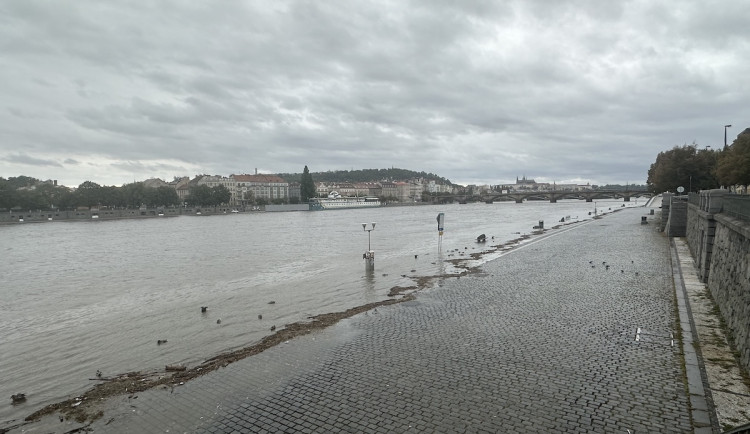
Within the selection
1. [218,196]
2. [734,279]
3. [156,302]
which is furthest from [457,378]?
[218,196]

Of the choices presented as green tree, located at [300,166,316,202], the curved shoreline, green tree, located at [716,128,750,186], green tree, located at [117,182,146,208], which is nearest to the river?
the curved shoreline

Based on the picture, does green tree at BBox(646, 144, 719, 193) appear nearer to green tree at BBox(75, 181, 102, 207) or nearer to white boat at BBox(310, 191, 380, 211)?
white boat at BBox(310, 191, 380, 211)

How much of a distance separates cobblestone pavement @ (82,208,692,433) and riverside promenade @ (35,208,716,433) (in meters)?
0.03

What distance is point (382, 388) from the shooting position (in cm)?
775

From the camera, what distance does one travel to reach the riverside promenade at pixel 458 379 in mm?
6613

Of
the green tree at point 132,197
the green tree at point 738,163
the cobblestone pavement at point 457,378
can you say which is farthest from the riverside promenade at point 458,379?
the green tree at point 132,197

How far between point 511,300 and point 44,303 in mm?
19799

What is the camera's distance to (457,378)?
26.4 ft

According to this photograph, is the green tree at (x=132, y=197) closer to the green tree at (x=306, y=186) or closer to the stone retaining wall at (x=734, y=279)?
the green tree at (x=306, y=186)

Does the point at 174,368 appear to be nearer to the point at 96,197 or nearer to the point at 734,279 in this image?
the point at 734,279

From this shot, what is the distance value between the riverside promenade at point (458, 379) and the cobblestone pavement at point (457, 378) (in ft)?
0.09

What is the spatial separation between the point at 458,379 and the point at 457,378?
0.05 metres

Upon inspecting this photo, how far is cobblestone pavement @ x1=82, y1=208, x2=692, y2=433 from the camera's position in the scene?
261 inches

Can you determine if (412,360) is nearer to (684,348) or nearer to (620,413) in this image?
(620,413)
